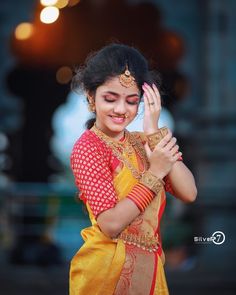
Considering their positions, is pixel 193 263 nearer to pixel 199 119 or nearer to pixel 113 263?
pixel 199 119

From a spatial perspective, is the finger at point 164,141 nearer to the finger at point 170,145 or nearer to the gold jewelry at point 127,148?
the finger at point 170,145

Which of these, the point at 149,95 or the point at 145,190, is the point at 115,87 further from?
the point at 145,190

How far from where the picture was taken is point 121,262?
2.72m

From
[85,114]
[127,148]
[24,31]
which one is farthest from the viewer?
[85,114]

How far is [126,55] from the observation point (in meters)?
2.82

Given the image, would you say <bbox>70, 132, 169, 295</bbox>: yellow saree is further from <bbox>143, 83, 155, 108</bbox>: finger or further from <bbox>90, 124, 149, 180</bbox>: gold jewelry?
<bbox>143, 83, 155, 108</bbox>: finger

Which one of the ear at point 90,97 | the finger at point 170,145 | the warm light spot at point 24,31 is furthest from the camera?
the warm light spot at point 24,31

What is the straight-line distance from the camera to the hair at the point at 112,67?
2.79 m

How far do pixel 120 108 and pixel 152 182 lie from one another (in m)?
0.28

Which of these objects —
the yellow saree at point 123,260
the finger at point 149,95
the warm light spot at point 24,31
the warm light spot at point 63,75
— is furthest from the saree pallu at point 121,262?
the warm light spot at point 63,75

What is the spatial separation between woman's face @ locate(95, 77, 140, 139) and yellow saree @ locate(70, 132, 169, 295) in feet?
0.54

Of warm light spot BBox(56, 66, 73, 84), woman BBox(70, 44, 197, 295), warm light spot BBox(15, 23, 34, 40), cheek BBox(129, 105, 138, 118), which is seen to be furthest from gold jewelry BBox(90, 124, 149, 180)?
warm light spot BBox(56, 66, 73, 84)

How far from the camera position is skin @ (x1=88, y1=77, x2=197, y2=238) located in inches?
107

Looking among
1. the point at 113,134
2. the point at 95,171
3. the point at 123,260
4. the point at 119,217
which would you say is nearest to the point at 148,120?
the point at 113,134
